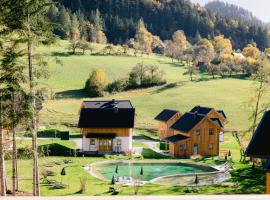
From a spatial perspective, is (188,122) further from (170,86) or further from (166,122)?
(170,86)

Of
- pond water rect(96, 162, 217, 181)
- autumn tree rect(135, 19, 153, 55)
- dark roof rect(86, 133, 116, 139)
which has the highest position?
autumn tree rect(135, 19, 153, 55)

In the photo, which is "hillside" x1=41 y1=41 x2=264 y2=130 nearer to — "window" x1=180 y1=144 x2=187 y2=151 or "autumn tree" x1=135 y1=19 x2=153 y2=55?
"window" x1=180 y1=144 x2=187 y2=151

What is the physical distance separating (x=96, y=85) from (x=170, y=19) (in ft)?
378

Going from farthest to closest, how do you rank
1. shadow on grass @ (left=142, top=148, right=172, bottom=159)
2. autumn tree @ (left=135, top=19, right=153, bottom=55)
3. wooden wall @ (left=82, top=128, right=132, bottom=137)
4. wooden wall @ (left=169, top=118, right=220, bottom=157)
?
autumn tree @ (left=135, top=19, right=153, bottom=55), wooden wall @ (left=82, top=128, right=132, bottom=137), wooden wall @ (left=169, top=118, right=220, bottom=157), shadow on grass @ (left=142, top=148, right=172, bottom=159)

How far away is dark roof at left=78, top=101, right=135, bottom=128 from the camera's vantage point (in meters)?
42.6

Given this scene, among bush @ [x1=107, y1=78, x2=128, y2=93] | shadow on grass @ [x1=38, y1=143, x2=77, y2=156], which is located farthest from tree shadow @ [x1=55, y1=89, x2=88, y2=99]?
shadow on grass @ [x1=38, y1=143, x2=77, y2=156]

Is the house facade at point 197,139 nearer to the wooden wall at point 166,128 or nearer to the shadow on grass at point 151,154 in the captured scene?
the shadow on grass at point 151,154

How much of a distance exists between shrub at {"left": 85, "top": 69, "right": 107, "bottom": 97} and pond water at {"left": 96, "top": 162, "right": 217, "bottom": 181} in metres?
35.7

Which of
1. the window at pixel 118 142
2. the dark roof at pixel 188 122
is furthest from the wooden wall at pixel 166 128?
the window at pixel 118 142

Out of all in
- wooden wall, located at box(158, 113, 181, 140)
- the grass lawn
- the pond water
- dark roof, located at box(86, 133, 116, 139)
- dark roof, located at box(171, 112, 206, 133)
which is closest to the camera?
the grass lawn

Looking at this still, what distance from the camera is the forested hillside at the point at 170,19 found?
159 m

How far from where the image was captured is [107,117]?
4325 centimetres

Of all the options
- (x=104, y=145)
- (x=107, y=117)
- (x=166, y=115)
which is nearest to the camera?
(x=104, y=145)

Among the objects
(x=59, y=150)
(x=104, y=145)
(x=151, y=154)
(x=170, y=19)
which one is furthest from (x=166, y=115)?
(x=170, y=19)
